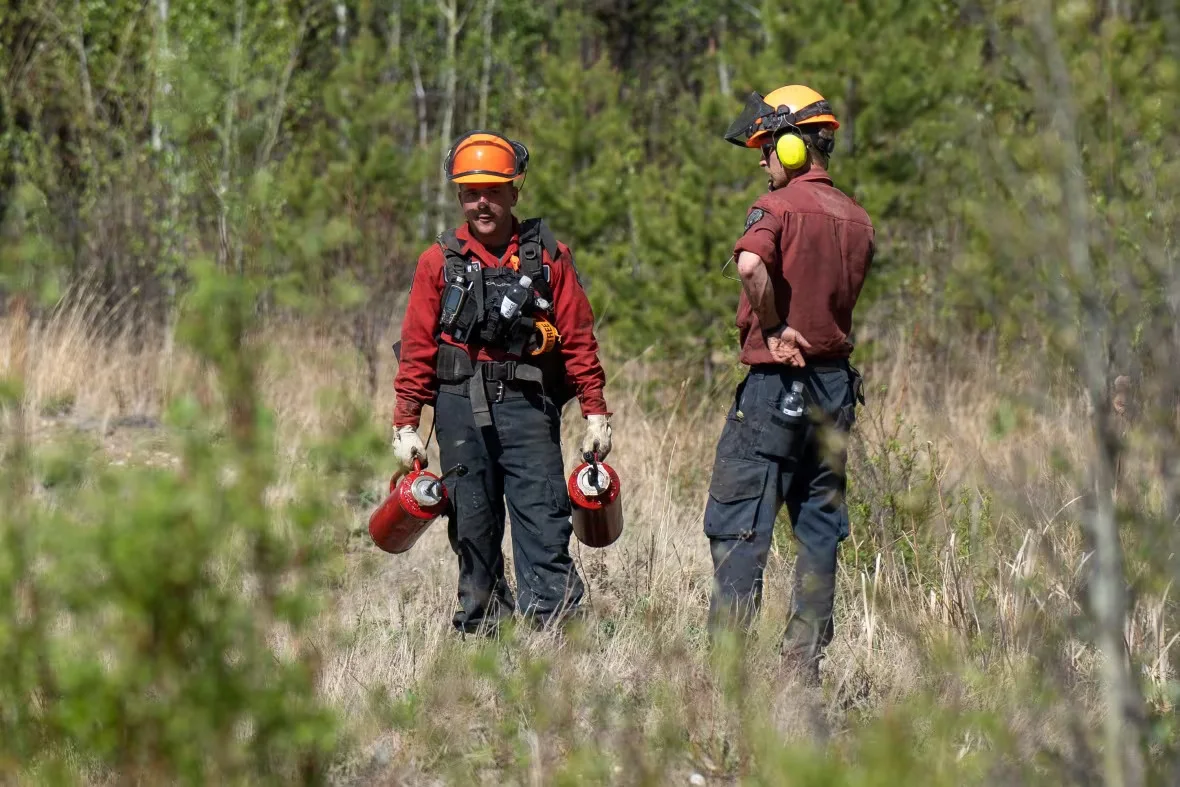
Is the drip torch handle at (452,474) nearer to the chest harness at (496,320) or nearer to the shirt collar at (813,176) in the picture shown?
the chest harness at (496,320)

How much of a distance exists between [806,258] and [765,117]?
0.46 metres

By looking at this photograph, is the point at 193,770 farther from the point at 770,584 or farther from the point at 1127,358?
the point at 770,584

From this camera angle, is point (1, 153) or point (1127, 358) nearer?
point (1127, 358)

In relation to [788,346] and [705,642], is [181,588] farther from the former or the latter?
[705,642]

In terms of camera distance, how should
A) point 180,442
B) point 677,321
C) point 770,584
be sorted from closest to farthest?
point 180,442
point 770,584
point 677,321

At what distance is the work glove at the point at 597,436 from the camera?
4.39m

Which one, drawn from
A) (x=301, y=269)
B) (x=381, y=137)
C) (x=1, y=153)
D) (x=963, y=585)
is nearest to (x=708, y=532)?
(x=963, y=585)

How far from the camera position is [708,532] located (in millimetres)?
4078

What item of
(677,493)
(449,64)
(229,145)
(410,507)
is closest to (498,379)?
(410,507)

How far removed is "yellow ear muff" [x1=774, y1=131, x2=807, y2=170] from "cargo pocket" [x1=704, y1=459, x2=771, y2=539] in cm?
89

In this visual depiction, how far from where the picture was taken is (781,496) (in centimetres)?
404

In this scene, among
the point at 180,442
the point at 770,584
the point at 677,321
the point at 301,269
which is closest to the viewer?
the point at 180,442

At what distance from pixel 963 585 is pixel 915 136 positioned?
628 centimetres

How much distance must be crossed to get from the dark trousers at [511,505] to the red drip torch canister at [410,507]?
78mm
